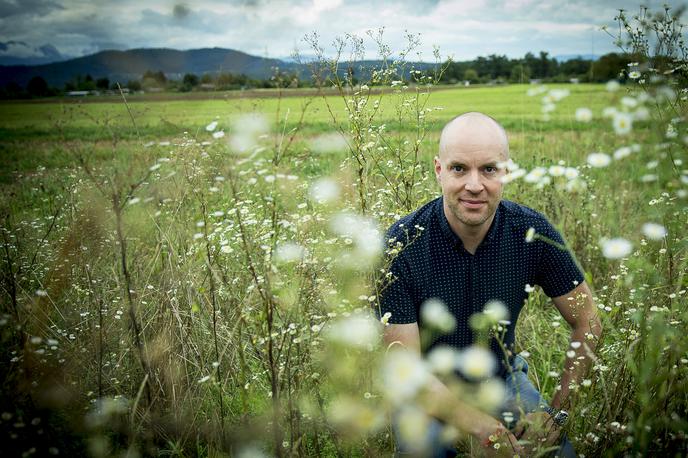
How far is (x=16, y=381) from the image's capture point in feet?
6.81

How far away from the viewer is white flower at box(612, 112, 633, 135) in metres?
1.34

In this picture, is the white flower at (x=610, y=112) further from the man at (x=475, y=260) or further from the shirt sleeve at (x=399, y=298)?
the shirt sleeve at (x=399, y=298)

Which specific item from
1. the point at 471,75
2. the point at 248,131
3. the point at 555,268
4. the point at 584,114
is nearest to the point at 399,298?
the point at 555,268

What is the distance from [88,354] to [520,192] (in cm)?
435

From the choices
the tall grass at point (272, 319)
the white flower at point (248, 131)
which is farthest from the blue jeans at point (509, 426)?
the white flower at point (248, 131)

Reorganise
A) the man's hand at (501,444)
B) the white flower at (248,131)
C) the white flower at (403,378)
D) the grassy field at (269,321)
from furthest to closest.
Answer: the man's hand at (501,444) < the white flower at (248,131) < the grassy field at (269,321) < the white flower at (403,378)

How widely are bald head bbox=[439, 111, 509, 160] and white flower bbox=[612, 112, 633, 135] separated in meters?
1.18

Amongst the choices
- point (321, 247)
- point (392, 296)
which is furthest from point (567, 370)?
point (321, 247)

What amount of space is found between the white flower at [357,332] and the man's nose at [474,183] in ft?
2.92

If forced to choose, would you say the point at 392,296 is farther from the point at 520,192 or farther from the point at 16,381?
the point at 520,192

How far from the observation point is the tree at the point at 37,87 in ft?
127

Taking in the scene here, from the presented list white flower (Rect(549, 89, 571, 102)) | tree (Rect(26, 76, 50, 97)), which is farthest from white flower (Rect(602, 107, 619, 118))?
tree (Rect(26, 76, 50, 97))

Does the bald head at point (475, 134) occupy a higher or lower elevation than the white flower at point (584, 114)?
lower

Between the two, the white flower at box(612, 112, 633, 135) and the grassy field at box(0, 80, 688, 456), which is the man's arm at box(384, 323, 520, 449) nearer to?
the grassy field at box(0, 80, 688, 456)
